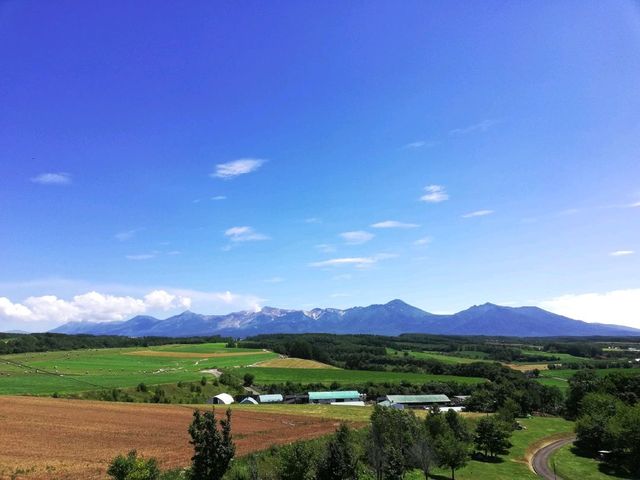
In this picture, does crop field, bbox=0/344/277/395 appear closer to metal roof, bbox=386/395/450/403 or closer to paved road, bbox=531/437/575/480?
metal roof, bbox=386/395/450/403

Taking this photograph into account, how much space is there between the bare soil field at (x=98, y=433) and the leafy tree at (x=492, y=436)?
74.4 ft

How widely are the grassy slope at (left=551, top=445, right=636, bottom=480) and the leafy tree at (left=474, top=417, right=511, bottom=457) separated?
7.45m

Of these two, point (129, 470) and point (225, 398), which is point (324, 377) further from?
point (129, 470)

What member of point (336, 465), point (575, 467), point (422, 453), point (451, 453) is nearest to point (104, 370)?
point (451, 453)

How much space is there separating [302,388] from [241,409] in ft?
138

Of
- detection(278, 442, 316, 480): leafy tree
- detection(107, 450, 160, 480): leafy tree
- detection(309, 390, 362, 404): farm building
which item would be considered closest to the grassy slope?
detection(278, 442, 316, 480): leafy tree

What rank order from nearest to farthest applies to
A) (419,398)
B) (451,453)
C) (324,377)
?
(451,453) → (419,398) → (324,377)

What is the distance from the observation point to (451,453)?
55.6 metres

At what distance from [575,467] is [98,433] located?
64401 millimetres

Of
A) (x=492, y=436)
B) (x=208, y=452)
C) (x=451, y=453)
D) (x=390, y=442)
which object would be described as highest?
(x=208, y=452)

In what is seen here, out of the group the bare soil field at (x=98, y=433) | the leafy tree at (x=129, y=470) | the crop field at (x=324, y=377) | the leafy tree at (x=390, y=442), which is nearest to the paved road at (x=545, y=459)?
the leafy tree at (x=390, y=442)

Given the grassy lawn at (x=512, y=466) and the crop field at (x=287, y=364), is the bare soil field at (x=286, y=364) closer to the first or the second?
the crop field at (x=287, y=364)

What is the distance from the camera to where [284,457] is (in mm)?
39531

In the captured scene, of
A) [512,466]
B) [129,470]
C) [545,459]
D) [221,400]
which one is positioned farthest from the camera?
[221,400]
